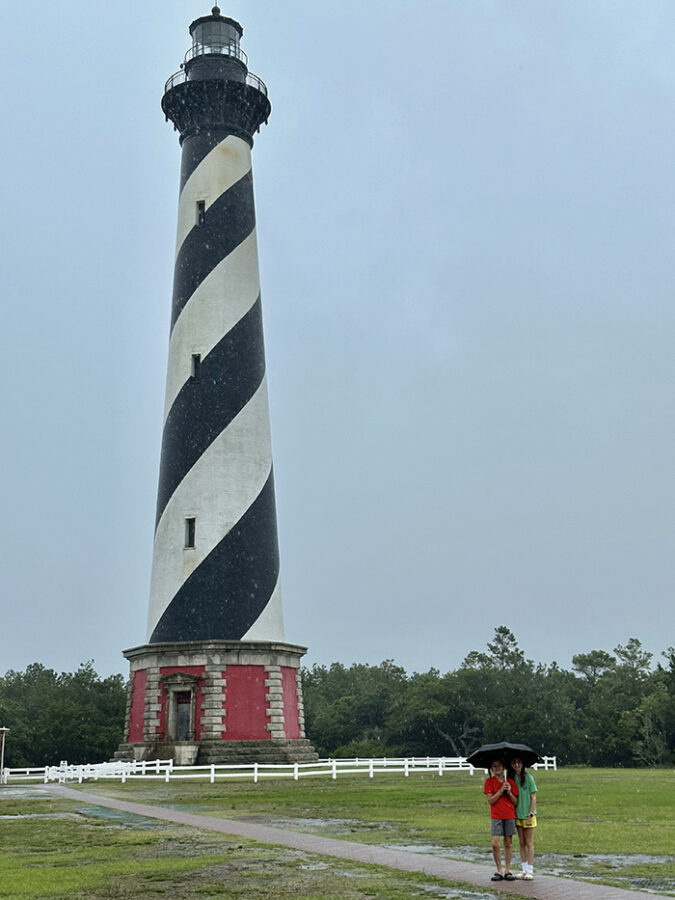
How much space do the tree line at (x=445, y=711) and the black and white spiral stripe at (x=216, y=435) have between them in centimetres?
1464

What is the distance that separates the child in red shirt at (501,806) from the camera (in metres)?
10.1

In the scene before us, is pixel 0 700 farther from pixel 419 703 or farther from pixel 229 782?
pixel 229 782

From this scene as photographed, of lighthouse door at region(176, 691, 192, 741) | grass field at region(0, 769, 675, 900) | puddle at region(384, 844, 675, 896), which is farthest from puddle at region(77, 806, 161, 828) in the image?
lighthouse door at region(176, 691, 192, 741)

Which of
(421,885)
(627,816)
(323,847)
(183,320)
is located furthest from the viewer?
(183,320)

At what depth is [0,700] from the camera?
58438 mm

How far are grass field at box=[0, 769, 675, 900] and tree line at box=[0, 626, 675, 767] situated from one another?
22.8 metres

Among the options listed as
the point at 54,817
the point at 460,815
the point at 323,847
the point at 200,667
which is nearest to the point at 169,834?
the point at 323,847

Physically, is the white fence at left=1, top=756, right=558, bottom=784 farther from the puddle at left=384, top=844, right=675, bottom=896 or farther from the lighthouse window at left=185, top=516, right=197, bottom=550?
the puddle at left=384, top=844, right=675, bottom=896

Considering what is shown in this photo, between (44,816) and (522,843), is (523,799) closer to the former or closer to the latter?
(522,843)

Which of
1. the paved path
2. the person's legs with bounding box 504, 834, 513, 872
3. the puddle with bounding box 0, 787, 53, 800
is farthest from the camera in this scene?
the puddle with bounding box 0, 787, 53, 800

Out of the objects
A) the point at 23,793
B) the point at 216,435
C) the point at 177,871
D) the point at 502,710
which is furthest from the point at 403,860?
the point at 502,710

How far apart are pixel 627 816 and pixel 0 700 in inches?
1945

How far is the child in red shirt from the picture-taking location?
1012 cm

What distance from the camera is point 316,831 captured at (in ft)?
46.9
